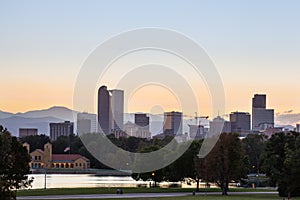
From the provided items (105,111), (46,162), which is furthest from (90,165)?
(105,111)

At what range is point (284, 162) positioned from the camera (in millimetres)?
56844

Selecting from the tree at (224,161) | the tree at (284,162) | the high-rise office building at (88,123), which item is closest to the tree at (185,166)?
the tree at (224,161)

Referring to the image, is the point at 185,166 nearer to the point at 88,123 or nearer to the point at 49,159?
the point at 49,159

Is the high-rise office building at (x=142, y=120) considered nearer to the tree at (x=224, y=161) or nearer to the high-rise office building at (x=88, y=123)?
the high-rise office building at (x=88, y=123)

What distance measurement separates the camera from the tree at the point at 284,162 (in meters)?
55.8

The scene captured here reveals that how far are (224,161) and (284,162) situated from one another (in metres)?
9.68

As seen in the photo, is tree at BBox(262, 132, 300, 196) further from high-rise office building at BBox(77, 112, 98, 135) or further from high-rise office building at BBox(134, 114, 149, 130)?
high-rise office building at BBox(134, 114, 149, 130)

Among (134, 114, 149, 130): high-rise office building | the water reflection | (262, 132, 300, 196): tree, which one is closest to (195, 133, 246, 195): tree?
(262, 132, 300, 196): tree

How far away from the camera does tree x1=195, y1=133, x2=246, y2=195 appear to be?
215 ft

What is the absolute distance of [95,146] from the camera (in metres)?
153

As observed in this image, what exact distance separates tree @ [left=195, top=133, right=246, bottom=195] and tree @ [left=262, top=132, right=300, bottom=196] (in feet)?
14.9

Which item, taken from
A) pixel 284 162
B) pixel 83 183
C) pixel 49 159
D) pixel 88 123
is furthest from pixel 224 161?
pixel 88 123

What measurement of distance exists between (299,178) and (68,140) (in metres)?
121

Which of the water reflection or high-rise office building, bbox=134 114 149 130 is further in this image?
high-rise office building, bbox=134 114 149 130
